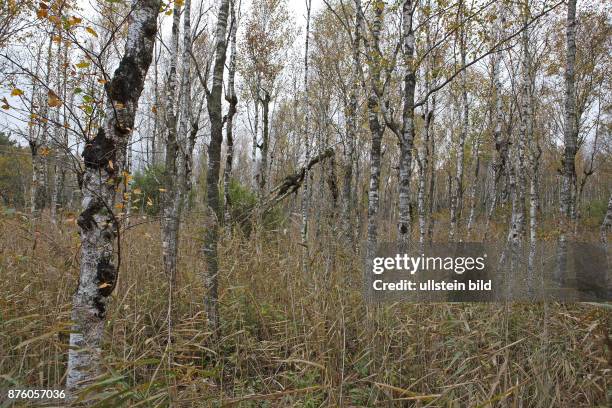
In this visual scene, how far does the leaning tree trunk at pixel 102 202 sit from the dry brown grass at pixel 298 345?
0.47 ft

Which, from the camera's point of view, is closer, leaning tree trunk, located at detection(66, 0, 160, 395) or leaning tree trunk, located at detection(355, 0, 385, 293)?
leaning tree trunk, located at detection(66, 0, 160, 395)

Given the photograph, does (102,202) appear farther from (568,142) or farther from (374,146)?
(568,142)

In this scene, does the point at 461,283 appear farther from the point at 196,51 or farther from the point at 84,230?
the point at 196,51

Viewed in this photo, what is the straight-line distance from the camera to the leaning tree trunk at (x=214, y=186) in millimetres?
3260

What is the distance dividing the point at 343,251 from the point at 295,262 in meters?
0.47

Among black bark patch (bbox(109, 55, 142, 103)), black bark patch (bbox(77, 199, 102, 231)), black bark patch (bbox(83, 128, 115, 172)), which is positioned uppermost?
black bark patch (bbox(109, 55, 142, 103))

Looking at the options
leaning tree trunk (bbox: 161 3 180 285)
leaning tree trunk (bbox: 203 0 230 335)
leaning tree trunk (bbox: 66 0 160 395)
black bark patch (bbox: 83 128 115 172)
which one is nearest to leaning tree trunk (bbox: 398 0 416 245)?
leaning tree trunk (bbox: 203 0 230 335)

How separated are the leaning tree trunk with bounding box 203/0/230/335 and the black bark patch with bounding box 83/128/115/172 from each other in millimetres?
1128

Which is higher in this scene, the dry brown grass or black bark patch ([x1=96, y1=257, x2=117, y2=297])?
black bark patch ([x1=96, y1=257, x2=117, y2=297])

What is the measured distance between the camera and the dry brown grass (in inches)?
85.3

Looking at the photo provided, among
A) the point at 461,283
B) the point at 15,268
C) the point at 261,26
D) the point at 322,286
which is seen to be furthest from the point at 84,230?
the point at 261,26

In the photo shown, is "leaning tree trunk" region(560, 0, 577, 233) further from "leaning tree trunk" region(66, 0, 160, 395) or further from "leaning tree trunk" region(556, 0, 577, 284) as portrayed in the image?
"leaning tree trunk" region(66, 0, 160, 395)

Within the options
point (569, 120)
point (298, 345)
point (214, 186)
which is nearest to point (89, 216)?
point (214, 186)

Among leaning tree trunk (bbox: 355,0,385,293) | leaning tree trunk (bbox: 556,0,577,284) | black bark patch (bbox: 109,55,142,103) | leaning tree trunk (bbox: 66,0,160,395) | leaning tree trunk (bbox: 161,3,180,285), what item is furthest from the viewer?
leaning tree trunk (bbox: 556,0,577,284)
